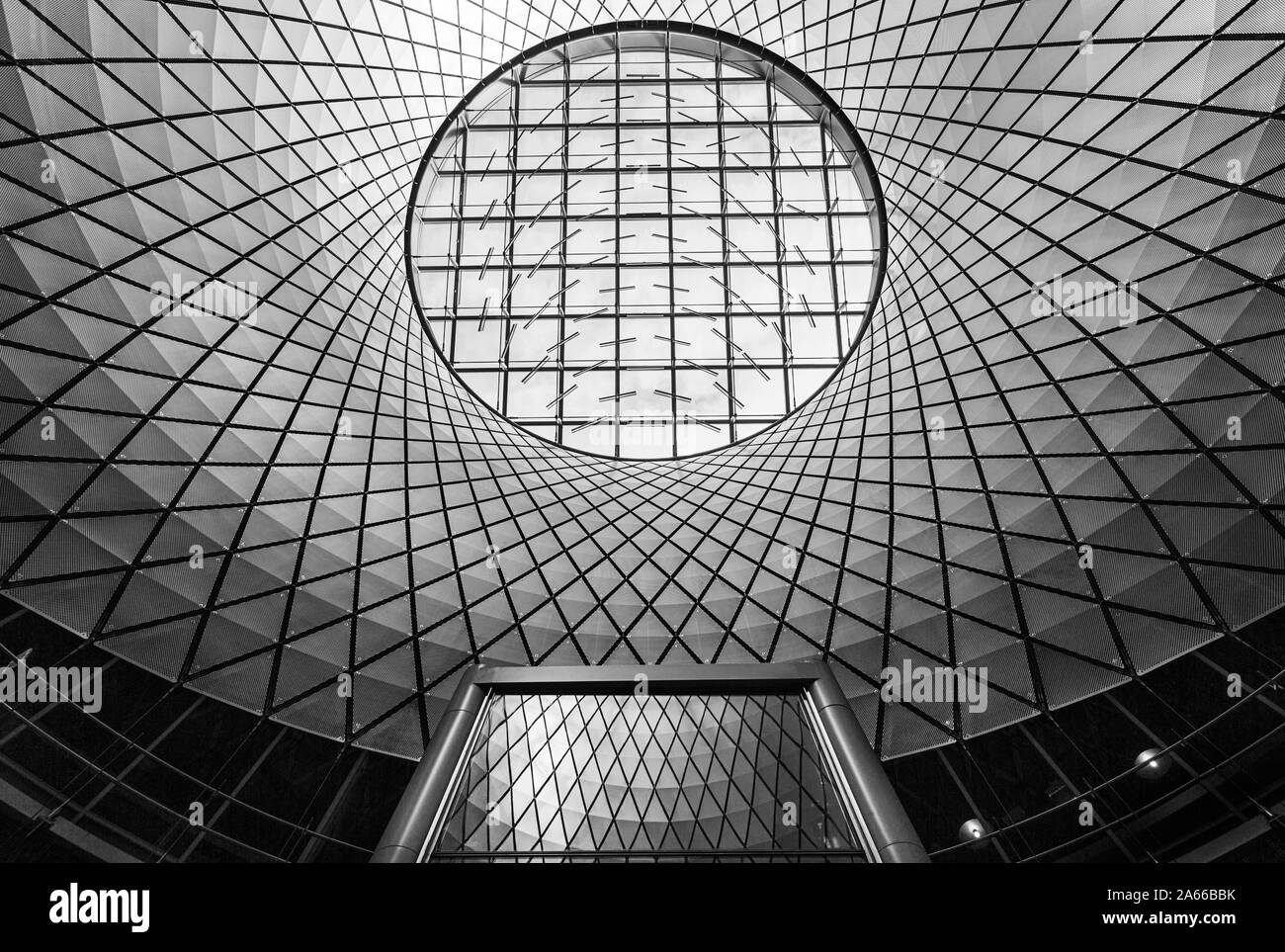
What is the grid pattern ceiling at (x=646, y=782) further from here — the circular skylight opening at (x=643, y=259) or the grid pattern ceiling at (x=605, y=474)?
the circular skylight opening at (x=643, y=259)

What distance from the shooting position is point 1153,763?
61.3 ft

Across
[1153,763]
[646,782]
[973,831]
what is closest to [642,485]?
[646,782]

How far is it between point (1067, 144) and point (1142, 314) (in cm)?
572

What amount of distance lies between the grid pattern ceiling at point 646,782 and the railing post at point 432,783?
17.6 inches

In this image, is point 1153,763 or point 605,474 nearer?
point 1153,763

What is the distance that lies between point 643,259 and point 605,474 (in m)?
12.2

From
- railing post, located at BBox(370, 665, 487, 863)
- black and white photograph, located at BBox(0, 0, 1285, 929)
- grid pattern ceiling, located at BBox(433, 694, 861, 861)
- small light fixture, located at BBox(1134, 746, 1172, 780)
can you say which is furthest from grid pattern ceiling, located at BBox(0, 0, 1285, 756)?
grid pattern ceiling, located at BBox(433, 694, 861, 861)

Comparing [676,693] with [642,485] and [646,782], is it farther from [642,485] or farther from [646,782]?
[642,485]

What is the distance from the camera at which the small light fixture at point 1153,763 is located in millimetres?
18219

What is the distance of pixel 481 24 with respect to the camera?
2802 centimetres

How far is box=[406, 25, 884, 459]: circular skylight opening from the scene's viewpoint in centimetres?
3672

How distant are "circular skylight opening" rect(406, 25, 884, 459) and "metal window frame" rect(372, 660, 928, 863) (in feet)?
51.1
